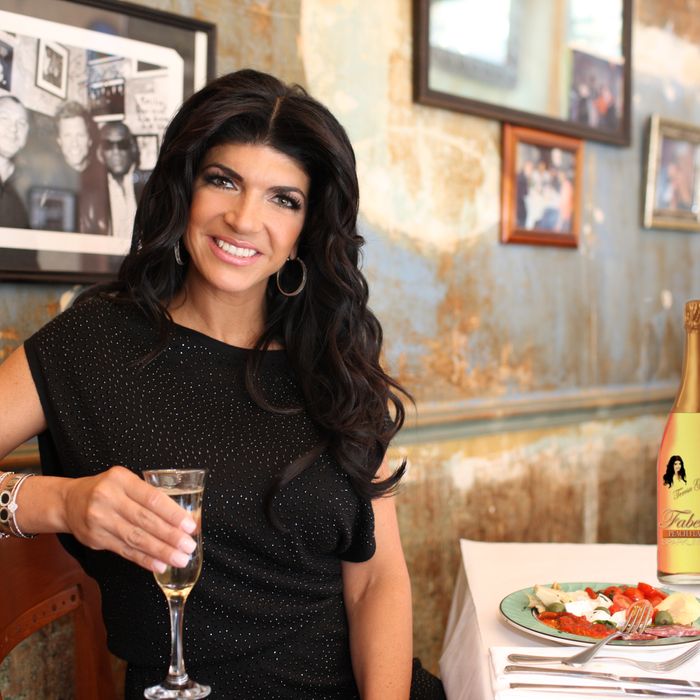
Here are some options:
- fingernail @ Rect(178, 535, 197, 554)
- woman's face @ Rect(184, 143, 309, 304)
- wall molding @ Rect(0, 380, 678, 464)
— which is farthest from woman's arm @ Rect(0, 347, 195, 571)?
wall molding @ Rect(0, 380, 678, 464)

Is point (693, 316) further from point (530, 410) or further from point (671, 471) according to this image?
point (530, 410)

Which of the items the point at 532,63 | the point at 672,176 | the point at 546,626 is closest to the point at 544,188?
the point at 532,63

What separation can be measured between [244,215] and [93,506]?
2.25 ft

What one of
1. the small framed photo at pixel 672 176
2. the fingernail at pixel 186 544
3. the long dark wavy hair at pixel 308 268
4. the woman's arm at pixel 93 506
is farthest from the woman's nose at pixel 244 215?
the small framed photo at pixel 672 176

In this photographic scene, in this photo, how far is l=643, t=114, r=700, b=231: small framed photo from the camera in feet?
13.4

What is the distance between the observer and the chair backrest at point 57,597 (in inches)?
72.2

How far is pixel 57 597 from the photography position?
1900 millimetres

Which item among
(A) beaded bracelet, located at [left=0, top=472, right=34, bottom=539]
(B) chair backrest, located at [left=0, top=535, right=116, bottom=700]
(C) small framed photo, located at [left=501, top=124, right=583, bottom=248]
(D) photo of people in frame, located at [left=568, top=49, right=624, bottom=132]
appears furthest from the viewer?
(D) photo of people in frame, located at [left=568, top=49, right=624, bottom=132]

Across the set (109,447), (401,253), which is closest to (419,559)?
(401,253)

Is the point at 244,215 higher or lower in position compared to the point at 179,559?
higher

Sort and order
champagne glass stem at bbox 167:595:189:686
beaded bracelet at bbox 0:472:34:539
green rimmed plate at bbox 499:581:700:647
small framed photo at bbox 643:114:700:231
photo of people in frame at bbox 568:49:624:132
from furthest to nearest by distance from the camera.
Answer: small framed photo at bbox 643:114:700:231 → photo of people in frame at bbox 568:49:624:132 → beaded bracelet at bbox 0:472:34:539 → green rimmed plate at bbox 499:581:700:647 → champagne glass stem at bbox 167:595:189:686

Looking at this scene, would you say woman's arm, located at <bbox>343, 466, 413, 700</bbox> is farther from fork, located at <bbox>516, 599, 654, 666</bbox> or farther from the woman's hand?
the woman's hand

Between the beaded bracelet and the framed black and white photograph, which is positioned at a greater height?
the framed black and white photograph

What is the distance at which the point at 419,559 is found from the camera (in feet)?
11.0
